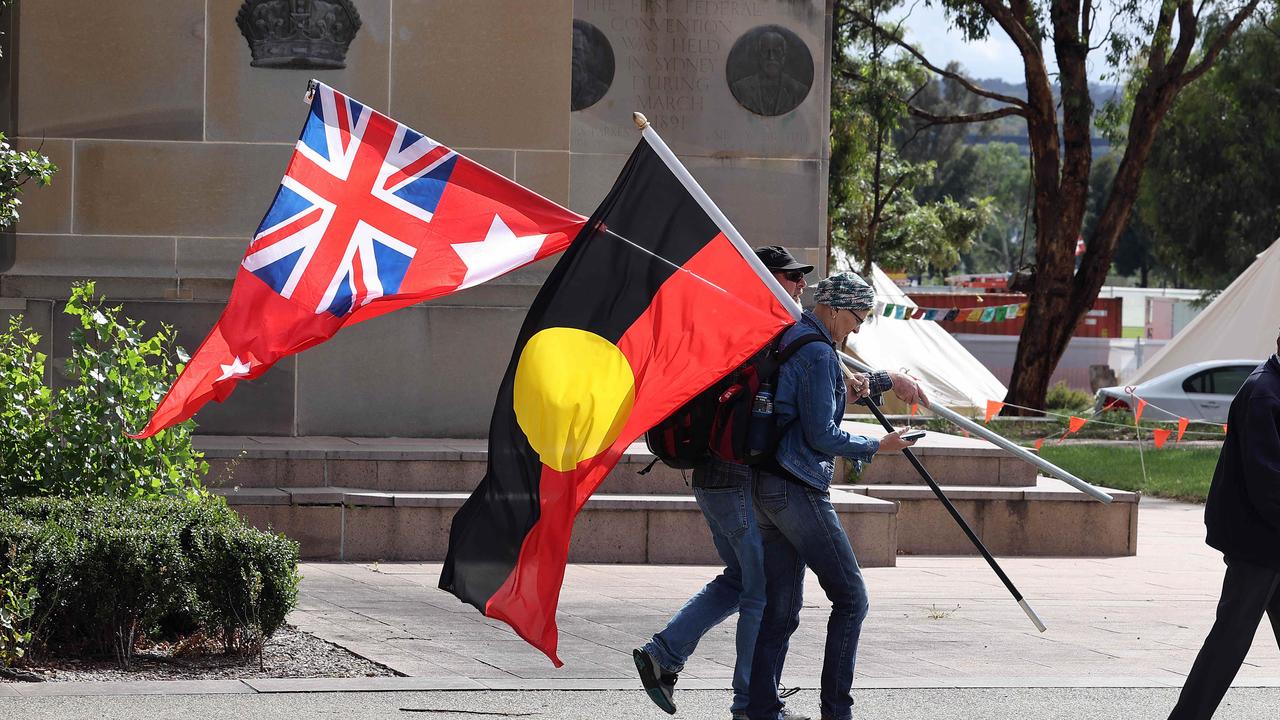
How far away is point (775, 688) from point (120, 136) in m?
8.62

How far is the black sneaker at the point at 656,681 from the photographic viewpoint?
6238 millimetres

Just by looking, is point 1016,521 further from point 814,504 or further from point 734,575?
point 814,504

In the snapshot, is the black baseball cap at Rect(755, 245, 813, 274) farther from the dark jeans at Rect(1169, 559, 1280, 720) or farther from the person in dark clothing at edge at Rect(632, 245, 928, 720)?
the dark jeans at Rect(1169, 559, 1280, 720)

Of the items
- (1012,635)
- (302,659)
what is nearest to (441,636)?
(302,659)

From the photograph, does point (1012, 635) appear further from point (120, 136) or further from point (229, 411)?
point (120, 136)

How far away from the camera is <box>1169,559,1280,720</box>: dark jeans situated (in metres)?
5.88

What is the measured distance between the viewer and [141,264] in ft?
41.9

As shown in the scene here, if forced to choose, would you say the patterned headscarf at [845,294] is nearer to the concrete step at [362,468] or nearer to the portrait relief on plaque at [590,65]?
the concrete step at [362,468]

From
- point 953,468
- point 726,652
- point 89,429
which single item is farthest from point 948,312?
point 89,429

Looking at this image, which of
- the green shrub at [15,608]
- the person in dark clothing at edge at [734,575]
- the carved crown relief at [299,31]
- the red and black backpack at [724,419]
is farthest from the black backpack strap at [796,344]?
the carved crown relief at [299,31]

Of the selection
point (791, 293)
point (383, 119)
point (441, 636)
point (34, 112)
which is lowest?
point (441, 636)

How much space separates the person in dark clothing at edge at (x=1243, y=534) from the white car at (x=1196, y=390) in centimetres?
2270

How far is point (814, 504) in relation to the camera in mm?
6074

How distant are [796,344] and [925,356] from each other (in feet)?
87.0
